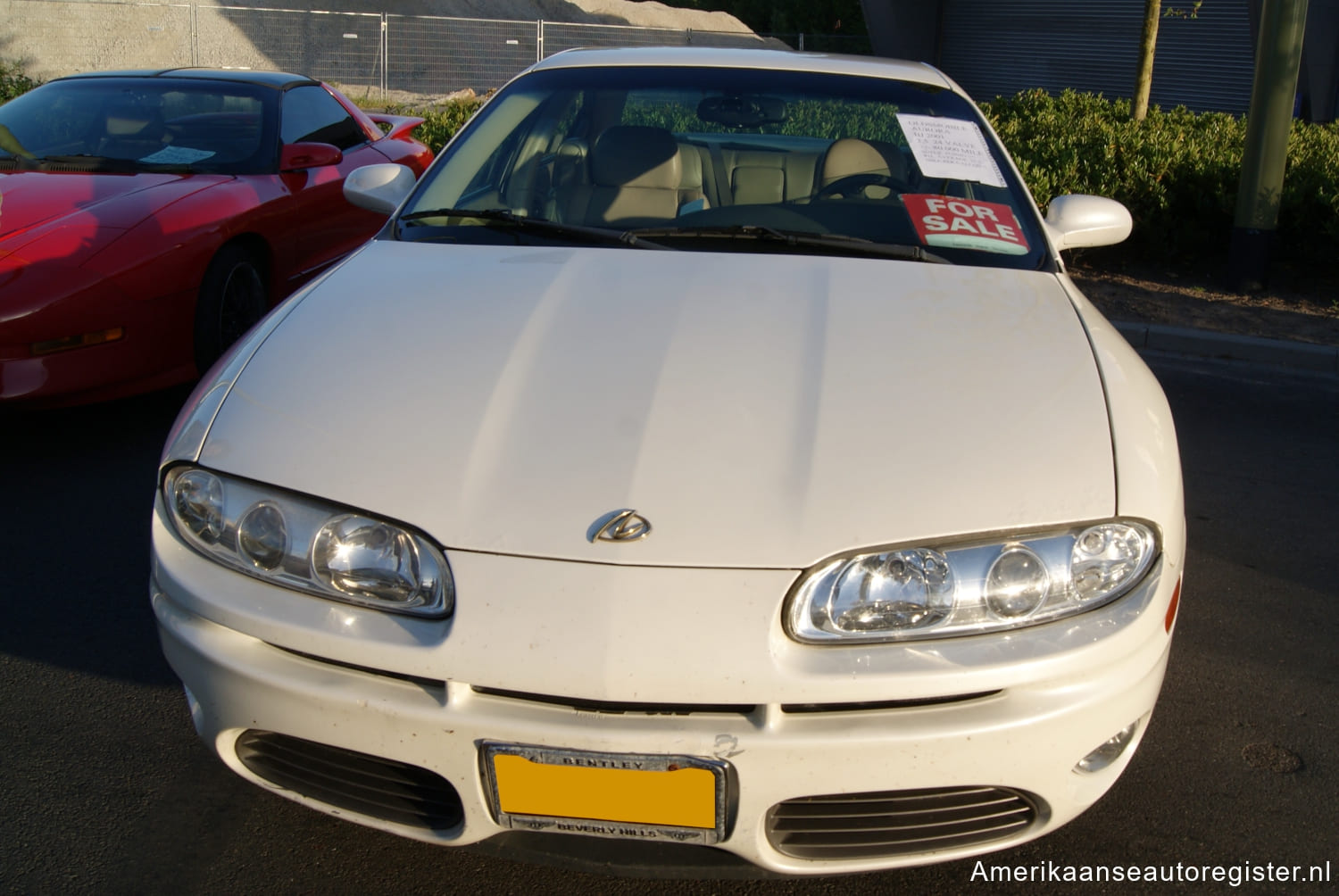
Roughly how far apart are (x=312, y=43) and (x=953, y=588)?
26304 millimetres

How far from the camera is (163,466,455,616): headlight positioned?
6.21 feet

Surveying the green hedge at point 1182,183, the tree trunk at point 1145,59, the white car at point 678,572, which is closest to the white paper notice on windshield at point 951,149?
the white car at point 678,572

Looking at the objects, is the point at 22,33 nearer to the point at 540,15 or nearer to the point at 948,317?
the point at 540,15

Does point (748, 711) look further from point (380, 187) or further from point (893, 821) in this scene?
point (380, 187)

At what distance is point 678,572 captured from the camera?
1803mm

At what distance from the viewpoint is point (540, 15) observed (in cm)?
3506

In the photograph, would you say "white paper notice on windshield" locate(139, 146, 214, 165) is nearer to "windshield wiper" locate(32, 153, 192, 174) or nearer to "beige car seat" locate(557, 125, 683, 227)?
"windshield wiper" locate(32, 153, 192, 174)

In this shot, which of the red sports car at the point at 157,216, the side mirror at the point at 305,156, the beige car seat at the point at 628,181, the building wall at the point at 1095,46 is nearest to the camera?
the beige car seat at the point at 628,181

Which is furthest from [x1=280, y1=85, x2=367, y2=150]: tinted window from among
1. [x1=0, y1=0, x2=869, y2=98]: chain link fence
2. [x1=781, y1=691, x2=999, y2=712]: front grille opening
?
[x1=0, y1=0, x2=869, y2=98]: chain link fence

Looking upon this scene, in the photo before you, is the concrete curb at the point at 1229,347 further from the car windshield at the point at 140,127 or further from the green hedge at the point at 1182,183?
the car windshield at the point at 140,127

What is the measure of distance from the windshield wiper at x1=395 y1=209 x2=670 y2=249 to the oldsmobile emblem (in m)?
1.18

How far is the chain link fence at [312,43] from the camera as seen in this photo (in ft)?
74.6

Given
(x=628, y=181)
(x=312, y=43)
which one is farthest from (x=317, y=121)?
(x=312, y=43)

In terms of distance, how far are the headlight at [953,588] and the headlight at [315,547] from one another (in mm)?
602
